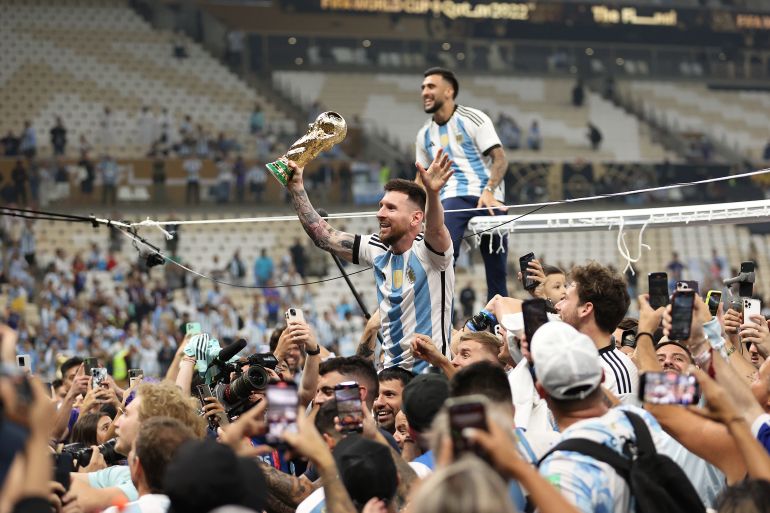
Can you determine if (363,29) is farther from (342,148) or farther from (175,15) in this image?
(342,148)

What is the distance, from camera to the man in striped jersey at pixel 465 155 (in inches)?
375

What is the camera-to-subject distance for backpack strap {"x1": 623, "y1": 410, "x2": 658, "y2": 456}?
4.19 m

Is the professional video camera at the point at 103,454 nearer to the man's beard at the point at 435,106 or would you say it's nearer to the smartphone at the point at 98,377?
the smartphone at the point at 98,377

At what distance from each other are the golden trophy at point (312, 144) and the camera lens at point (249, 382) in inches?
74.6

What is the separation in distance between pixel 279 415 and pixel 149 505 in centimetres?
88

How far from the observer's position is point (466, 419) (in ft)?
11.5

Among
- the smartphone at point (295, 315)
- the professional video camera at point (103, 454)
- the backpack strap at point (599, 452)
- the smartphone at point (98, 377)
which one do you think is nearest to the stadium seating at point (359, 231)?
the smartphone at point (98, 377)

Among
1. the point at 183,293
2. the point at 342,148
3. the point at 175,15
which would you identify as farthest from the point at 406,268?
the point at 175,15

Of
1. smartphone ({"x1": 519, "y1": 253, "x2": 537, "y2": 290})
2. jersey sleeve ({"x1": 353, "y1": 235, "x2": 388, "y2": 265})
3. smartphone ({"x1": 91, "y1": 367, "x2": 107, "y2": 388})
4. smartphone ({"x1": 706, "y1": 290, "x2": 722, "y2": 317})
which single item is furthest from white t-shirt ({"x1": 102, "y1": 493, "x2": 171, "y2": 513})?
smartphone ({"x1": 519, "y1": 253, "x2": 537, "y2": 290})

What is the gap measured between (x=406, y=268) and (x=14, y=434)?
12.9ft

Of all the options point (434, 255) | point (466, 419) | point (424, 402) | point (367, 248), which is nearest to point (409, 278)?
point (434, 255)

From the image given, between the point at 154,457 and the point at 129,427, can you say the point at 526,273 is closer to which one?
the point at 129,427

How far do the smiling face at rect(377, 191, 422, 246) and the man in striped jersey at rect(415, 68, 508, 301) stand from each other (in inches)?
90.6

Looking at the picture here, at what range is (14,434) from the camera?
3.45 meters
